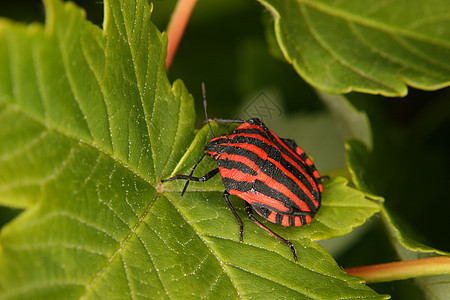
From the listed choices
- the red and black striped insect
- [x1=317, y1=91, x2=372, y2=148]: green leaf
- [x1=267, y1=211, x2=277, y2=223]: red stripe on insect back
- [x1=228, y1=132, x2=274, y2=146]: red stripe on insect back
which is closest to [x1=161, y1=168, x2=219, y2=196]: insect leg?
the red and black striped insect

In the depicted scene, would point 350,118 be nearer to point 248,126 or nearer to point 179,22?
point 248,126

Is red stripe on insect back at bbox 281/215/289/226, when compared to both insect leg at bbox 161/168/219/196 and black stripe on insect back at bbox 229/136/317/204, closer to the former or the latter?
black stripe on insect back at bbox 229/136/317/204

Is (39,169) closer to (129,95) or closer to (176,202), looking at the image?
(129,95)

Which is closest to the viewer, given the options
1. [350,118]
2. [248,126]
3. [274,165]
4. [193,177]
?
[193,177]

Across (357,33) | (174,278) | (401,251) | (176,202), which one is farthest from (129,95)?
(401,251)

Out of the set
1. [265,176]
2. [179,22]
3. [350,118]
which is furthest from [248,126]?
[350,118]
